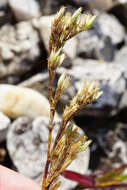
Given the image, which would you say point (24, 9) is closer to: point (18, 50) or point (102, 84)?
point (18, 50)

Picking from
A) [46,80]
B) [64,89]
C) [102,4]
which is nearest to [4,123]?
[46,80]

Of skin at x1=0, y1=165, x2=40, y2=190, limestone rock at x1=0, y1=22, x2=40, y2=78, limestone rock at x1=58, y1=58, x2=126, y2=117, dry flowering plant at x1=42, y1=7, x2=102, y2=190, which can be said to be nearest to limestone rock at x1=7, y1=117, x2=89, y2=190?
limestone rock at x1=58, y1=58, x2=126, y2=117

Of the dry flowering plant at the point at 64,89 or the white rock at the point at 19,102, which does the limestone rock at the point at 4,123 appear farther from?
the dry flowering plant at the point at 64,89

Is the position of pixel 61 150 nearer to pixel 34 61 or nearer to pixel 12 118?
pixel 12 118

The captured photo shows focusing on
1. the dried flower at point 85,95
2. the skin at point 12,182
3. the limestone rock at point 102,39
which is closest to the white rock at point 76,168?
the skin at point 12,182

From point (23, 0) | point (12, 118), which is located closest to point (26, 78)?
point (12, 118)

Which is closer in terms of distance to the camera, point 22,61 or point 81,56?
point 22,61

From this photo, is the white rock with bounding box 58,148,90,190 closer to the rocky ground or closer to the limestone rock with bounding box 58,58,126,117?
the rocky ground
